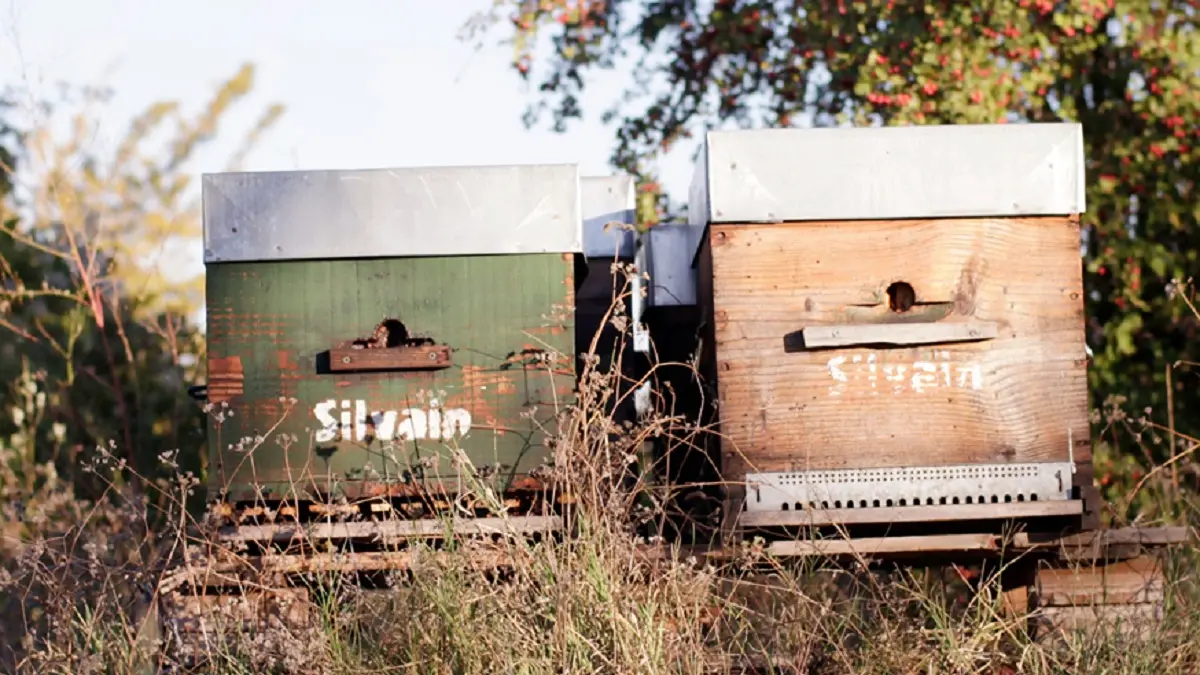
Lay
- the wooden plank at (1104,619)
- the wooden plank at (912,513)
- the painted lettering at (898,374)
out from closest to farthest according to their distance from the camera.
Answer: the wooden plank at (1104,619) < the wooden plank at (912,513) < the painted lettering at (898,374)

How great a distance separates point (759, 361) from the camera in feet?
12.9

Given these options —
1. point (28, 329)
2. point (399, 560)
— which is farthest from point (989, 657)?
point (28, 329)

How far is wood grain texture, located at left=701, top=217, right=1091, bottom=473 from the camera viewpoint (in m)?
3.92

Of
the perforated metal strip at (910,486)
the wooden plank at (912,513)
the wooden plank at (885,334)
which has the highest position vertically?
the wooden plank at (885,334)

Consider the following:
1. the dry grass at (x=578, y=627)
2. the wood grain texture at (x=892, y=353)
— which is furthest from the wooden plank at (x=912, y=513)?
the dry grass at (x=578, y=627)

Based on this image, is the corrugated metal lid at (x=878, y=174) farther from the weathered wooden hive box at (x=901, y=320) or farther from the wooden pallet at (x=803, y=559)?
the wooden pallet at (x=803, y=559)

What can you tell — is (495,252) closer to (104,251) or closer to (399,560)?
(399,560)

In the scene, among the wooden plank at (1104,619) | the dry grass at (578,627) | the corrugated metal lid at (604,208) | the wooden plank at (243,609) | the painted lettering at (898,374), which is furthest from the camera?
the corrugated metal lid at (604,208)

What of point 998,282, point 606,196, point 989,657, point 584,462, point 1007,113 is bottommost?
point 989,657

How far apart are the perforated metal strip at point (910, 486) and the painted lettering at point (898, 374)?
209mm

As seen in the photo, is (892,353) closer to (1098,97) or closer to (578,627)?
(578,627)

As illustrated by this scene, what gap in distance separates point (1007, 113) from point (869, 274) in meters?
3.67

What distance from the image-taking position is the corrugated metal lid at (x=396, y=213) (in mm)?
3975

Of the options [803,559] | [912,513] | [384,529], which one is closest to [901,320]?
[912,513]
